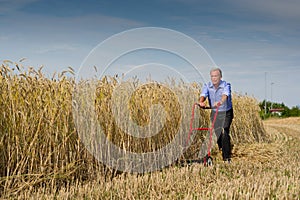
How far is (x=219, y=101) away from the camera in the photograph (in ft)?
23.0

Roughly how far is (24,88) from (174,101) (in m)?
3.10

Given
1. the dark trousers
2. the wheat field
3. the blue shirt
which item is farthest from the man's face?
the wheat field

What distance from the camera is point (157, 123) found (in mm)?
6629

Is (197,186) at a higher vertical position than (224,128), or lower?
lower

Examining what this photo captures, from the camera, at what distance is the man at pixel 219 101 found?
698cm

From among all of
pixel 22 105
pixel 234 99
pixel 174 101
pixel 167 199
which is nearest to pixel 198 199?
pixel 167 199

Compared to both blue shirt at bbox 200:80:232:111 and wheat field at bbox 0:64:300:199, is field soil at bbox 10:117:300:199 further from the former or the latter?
blue shirt at bbox 200:80:232:111

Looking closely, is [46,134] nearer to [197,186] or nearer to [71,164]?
[71,164]

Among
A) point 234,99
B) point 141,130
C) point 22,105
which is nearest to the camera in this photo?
point 22,105

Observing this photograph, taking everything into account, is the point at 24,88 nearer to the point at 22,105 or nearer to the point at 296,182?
the point at 22,105

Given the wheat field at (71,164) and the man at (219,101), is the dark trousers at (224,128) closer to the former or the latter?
the man at (219,101)

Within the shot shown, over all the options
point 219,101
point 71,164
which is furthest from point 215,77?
point 71,164

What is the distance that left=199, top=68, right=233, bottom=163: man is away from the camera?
6984 millimetres

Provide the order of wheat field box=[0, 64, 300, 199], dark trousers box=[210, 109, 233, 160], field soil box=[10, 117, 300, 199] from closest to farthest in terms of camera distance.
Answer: field soil box=[10, 117, 300, 199]
wheat field box=[0, 64, 300, 199]
dark trousers box=[210, 109, 233, 160]
